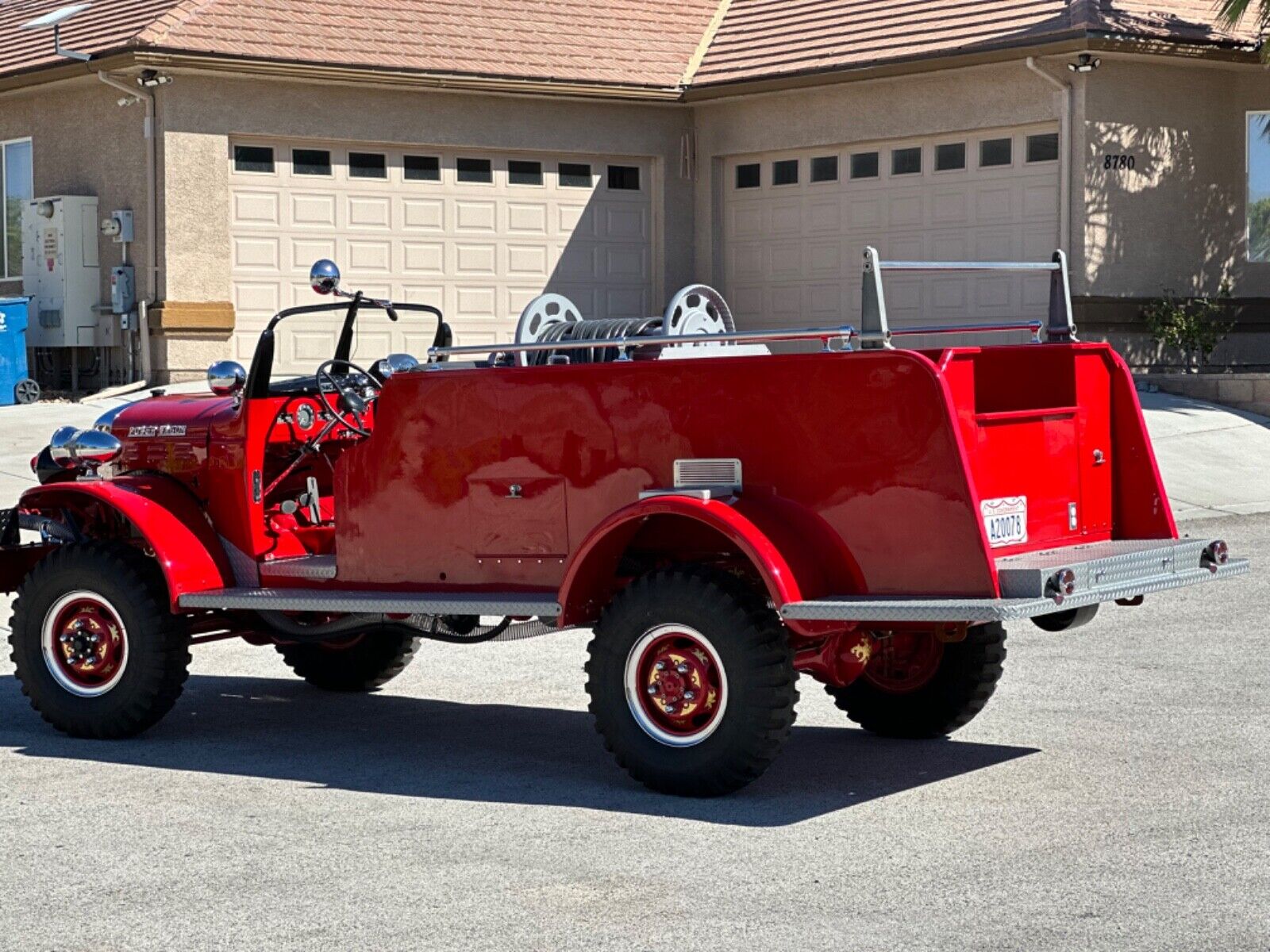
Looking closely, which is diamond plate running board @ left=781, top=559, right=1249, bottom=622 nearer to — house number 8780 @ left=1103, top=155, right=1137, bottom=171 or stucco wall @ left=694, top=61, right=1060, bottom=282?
house number 8780 @ left=1103, top=155, right=1137, bottom=171

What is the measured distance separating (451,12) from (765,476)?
18.1m

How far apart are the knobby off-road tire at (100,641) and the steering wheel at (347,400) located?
3.30ft

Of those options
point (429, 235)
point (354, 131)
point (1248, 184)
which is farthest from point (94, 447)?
point (1248, 184)

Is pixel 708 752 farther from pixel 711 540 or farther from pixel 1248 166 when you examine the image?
pixel 1248 166

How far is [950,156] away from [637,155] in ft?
12.9

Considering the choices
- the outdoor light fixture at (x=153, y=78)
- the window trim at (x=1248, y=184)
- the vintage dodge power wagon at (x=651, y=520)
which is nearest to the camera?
the vintage dodge power wagon at (x=651, y=520)

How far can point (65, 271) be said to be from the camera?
73.7 ft

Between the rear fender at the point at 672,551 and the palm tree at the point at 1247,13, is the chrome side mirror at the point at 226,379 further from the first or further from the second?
the palm tree at the point at 1247,13

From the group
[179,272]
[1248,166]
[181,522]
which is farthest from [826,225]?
[181,522]

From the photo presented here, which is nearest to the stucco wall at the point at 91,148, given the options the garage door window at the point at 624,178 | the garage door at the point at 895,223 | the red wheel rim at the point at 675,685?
the garage door window at the point at 624,178

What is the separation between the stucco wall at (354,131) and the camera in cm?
2173

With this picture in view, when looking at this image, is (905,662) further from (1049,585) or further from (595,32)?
(595,32)

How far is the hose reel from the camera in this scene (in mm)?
8219

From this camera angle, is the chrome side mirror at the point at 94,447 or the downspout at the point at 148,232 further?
the downspout at the point at 148,232
